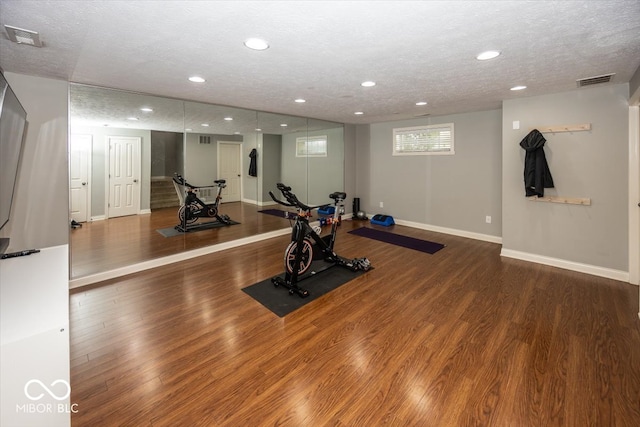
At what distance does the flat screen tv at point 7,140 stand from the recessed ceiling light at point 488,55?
11.0 ft

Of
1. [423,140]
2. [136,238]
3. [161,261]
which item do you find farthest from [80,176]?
[423,140]

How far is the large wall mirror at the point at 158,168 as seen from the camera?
3.85 m

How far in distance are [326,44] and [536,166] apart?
3426 millimetres

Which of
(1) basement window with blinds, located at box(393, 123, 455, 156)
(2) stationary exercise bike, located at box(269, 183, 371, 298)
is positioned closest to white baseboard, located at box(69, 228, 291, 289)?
(2) stationary exercise bike, located at box(269, 183, 371, 298)

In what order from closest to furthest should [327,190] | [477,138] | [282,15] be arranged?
[282,15]
[477,138]
[327,190]

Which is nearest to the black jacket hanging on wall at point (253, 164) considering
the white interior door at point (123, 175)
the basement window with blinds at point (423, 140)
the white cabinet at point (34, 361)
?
the white interior door at point (123, 175)

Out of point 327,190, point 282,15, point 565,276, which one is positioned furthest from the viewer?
point 327,190

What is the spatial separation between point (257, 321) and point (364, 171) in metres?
5.38

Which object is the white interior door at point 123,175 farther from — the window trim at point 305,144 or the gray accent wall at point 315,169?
the window trim at point 305,144

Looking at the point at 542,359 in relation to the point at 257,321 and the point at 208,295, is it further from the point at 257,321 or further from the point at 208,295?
the point at 208,295

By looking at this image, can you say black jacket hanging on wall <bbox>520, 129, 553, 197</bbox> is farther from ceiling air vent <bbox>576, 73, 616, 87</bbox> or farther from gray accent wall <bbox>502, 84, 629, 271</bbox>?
ceiling air vent <bbox>576, 73, 616, 87</bbox>

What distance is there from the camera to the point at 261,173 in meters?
5.75

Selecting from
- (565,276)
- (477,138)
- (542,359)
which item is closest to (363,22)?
(542,359)

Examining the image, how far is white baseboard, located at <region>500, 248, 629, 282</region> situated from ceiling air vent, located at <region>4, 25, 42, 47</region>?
5.76 metres
